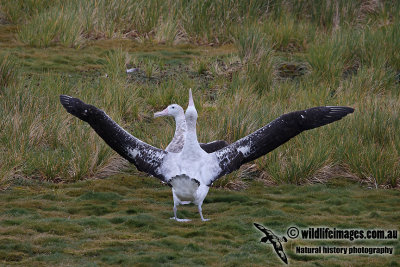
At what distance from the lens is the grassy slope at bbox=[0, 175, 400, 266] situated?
22.6 ft

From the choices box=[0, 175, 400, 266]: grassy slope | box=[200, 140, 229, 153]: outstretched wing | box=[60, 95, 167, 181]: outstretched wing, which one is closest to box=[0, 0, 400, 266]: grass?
box=[0, 175, 400, 266]: grassy slope

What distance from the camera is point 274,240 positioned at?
740cm

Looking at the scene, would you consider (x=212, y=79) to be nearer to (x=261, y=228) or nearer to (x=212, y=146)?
(x=212, y=146)

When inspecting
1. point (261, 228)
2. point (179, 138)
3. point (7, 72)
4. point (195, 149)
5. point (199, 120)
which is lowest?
point (261, 228)

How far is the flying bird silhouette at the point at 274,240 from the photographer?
7.05 meters

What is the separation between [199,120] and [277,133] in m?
3.44

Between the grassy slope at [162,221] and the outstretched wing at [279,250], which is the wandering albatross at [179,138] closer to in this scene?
the grassy slope at [162,221]

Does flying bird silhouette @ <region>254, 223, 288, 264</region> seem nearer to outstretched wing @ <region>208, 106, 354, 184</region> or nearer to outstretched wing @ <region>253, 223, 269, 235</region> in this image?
outstretched wing @ <region>253, 223, 269, 235</region>

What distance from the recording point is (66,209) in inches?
332

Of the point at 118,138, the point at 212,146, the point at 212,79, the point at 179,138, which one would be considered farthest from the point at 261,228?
the point at 212,79

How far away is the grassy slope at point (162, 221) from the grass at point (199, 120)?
0.02 m

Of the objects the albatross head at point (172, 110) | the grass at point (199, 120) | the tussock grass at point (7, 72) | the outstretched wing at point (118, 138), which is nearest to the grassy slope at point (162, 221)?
the grass at point (199, 120)

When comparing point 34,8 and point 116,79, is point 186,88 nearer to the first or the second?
point 116,79

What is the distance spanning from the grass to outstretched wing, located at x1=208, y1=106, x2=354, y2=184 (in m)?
0.64
